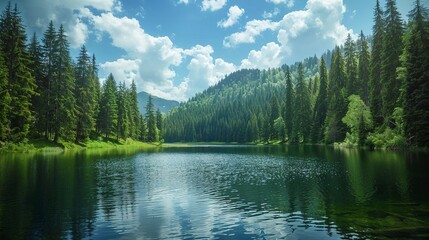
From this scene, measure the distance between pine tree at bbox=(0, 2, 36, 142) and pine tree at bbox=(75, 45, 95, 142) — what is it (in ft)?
57.9

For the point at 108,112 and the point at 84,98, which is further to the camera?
the point at 108,112

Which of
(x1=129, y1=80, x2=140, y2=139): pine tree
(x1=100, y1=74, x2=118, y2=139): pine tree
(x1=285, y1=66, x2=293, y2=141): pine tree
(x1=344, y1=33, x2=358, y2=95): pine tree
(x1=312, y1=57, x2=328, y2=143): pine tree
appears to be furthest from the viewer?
(x1=285, y1=66, x2=293, y2=141): pine tree

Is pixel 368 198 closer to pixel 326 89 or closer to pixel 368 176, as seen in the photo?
pixel 368 176

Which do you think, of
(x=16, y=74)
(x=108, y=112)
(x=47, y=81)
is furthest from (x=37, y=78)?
(x=108, y=112)

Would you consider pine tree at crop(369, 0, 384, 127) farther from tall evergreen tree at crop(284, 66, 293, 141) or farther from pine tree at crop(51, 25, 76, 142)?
pine tree at crop(51, 25, 76, 142)

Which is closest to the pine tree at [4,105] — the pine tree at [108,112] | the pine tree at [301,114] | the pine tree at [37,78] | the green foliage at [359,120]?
the pine tree at [37,78]

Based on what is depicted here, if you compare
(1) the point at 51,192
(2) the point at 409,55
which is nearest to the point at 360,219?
(1) the point at 51,192

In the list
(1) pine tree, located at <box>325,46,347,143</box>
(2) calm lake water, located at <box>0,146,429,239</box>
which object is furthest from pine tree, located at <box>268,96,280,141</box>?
(2) calm lake water, located at <box>0,146,429,239</box>

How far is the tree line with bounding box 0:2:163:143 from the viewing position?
2270 inches

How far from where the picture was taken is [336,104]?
95.4m

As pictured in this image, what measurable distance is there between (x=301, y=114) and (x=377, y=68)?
1875 inches

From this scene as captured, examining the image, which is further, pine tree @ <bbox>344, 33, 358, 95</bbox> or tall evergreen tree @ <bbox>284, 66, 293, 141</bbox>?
tall evergreen tree @ <bbox>284, 66, 293, 141</bbox>

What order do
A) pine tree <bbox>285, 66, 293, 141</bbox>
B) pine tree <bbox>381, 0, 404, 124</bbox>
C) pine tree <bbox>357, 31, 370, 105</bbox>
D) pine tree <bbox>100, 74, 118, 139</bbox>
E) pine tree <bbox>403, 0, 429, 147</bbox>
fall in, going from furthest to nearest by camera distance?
pine tree <bbox>285, 66, 293, 141</bbox>, pine tree <bbox>100, 74, 118, 139</bbox>, pine tree <bbox>357, 31, 370, 105</bbox>, pine tree <bbox>381, 0, 404, 124</bbox>, pine tree <bbox>403, 0, 429, 147</bbox>

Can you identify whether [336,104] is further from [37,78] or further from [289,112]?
[37,78]
